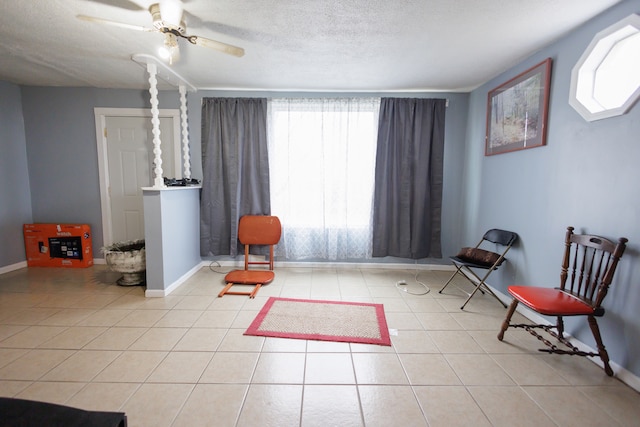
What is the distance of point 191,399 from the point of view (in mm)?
1538

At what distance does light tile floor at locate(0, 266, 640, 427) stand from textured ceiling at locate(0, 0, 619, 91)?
7.75ft

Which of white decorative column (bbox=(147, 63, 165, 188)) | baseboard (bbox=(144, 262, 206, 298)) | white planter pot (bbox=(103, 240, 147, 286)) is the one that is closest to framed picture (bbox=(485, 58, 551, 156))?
white decorative column (bbox=(147, 63, 165, 188))

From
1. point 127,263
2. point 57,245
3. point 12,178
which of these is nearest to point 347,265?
point 127,263

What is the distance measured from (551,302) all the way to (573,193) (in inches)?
33.9

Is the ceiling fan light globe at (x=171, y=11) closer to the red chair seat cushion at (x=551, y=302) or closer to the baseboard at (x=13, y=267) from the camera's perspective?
the red chair seat cushion at (x=551, y=302)

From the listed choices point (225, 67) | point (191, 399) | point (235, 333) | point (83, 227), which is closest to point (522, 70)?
point (225, 67)

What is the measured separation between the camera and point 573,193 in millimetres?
2064

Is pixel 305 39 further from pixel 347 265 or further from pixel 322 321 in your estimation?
pixel 347 265

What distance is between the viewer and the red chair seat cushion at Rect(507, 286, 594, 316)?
1.72 meters

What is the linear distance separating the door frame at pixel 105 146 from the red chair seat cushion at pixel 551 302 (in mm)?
3880

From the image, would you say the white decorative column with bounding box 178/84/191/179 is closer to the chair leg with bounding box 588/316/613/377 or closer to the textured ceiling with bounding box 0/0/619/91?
the textured ceiling with bounding box 0/0/619/91

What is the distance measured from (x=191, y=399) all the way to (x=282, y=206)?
8.11 feet

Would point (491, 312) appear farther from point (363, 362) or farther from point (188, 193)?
point (188, 193)

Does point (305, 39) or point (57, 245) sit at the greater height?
point (305, 39)
